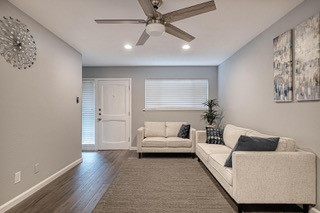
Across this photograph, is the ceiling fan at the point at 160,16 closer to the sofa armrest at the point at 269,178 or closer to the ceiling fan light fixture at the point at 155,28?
the ceiling fan light fixture at the point at 155,28

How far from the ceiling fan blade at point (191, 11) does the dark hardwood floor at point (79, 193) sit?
228 cm

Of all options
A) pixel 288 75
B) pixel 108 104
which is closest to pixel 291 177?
pixel 288 75

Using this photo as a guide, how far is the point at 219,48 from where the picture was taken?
14.2 ft

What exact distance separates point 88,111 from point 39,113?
3020mm

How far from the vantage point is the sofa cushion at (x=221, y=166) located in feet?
8.31

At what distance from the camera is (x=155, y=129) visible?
5559 mm

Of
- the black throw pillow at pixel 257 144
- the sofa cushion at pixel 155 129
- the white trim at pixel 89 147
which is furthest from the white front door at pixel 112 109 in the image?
the black throw pillow at pixel 257 144

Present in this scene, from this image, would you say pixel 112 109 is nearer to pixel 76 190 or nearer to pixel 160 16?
pixel 76 190

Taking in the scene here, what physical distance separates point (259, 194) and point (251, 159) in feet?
1.30

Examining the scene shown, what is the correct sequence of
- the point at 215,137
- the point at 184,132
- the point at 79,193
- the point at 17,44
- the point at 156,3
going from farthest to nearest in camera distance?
the point at 184,132 → the point at 215,137 → the point at 79,193 → the point at 17,44 → the point at 156,3

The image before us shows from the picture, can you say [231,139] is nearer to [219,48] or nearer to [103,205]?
[219,48]

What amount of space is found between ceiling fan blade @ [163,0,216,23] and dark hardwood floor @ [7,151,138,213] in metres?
2.36

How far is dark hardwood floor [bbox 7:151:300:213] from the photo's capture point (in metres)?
2.50

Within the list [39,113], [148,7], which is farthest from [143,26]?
[39,113]
